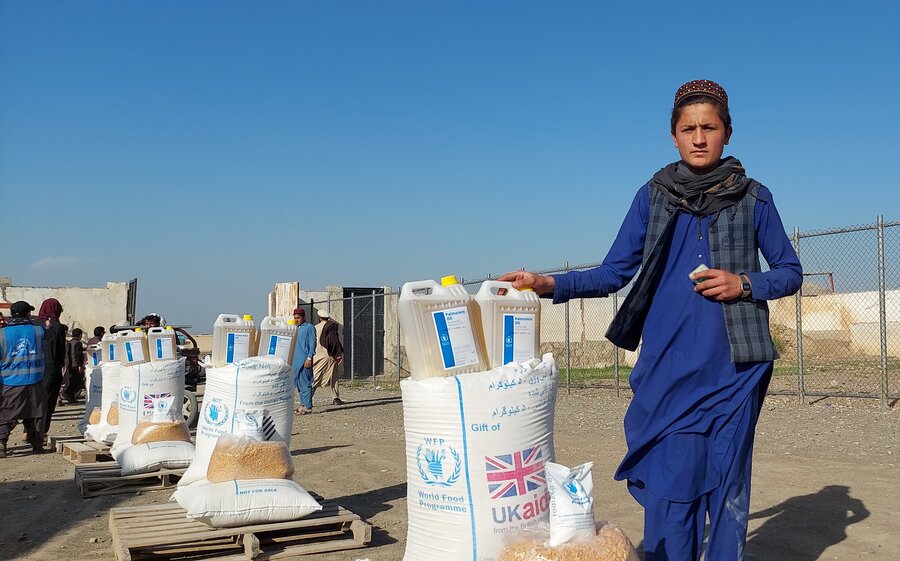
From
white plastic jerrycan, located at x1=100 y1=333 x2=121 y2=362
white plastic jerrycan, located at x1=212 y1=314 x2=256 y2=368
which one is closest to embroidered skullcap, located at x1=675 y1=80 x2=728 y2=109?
white plastic jerrycan, located at x1=212 y1=314 x2=256 y2=368

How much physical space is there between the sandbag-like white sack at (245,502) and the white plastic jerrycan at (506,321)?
2.17 meters

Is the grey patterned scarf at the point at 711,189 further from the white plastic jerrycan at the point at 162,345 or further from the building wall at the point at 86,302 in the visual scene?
the building wall at the point at 86,302

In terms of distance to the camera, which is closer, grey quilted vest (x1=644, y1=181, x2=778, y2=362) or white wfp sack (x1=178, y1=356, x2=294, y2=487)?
grey quilted vest (x1=644, y1=181, x2=778, y2=362)

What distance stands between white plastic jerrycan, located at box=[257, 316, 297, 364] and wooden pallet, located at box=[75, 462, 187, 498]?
4.39 ft

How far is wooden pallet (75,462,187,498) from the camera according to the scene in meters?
6.62

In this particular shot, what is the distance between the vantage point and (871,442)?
7.89m

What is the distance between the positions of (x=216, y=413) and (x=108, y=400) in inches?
138

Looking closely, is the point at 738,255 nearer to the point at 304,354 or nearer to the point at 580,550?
the point at 580,550

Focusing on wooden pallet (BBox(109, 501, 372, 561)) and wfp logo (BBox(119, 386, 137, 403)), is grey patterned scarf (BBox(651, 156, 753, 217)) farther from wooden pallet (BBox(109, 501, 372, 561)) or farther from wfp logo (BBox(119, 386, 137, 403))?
wfp logo (BBox(119, 386, 137, 403))

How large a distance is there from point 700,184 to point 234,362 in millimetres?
4060

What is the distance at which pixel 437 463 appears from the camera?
9.73 ft

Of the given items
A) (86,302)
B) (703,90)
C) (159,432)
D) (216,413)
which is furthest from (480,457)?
(86,302)

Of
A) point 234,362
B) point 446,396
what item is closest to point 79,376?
point 234,362

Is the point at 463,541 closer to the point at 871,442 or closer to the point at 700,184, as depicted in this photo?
the point at 700,184
